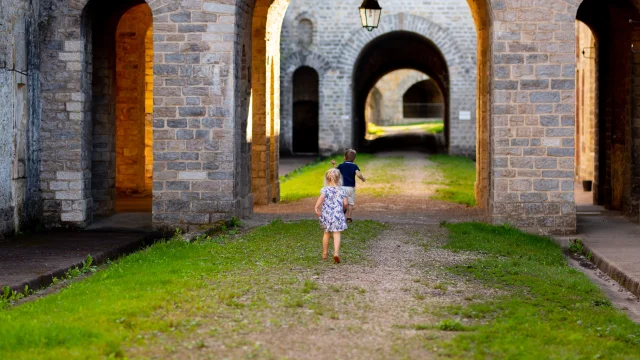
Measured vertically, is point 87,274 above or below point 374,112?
below

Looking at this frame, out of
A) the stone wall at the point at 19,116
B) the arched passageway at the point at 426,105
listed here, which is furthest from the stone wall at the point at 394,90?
the stone wall at the point at 19,116

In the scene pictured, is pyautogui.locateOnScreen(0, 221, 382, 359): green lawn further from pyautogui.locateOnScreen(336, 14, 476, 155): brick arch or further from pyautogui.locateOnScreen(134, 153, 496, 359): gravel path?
pyautogui.locateOnScreen(336, 14, 476, 155): brick arch

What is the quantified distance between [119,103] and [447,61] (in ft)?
48.7

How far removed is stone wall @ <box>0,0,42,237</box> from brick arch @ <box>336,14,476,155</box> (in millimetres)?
18279

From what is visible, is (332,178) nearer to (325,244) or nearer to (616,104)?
(325,244)

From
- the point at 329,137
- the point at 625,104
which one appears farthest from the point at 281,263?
the point at 329,137

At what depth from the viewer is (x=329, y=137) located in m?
30.8

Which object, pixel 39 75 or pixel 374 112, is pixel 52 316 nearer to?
pixel 39 75

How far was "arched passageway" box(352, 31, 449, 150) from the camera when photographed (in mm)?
31328

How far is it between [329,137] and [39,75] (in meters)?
18.9

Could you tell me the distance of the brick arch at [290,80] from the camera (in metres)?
30.5

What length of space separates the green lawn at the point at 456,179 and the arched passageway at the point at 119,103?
5582mm

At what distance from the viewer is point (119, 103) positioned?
17719mm

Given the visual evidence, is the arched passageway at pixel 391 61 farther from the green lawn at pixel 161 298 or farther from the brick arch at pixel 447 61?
the green lawn at pixel 161 298
